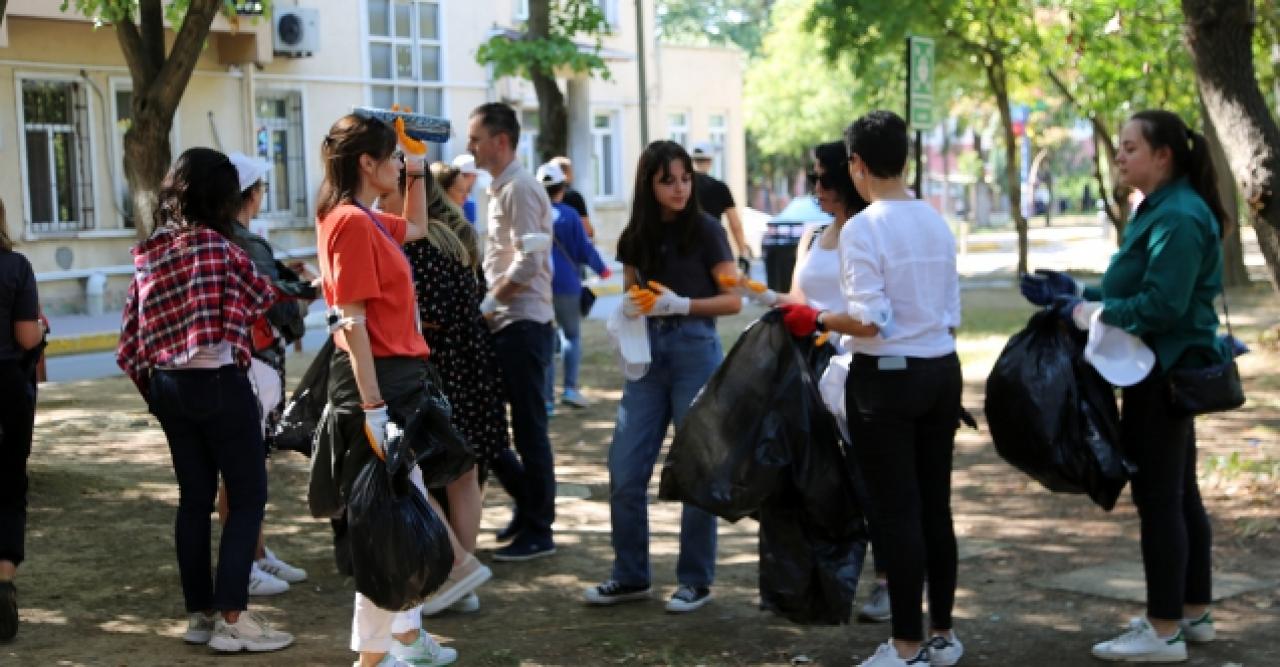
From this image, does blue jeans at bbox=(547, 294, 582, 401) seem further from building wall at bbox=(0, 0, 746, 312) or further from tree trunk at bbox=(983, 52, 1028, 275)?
tree trunk at bbox=(983, 52, 1028, 275)

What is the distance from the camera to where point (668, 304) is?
19.4 feet

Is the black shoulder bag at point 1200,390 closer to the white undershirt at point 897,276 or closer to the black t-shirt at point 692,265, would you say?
the white undershirt at point 897,276

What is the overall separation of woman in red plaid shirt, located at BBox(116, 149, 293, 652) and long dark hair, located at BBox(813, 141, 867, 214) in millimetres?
1984

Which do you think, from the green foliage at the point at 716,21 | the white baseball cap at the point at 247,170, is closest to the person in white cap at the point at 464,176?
the white baseball cap at the point at 247,170

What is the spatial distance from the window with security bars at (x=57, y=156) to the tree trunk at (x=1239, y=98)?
1726 cm

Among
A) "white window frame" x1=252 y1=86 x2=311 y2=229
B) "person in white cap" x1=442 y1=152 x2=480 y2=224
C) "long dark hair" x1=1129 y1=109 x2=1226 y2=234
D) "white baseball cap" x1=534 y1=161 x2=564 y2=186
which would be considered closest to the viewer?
"long dark hair" x1=1129 y1=109 x2=1226 y2=234

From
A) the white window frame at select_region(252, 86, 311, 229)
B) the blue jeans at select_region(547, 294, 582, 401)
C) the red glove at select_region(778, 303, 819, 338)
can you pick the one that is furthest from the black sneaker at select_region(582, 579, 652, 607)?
Result: the white window frame at select_region(252, 86, 311, 229)

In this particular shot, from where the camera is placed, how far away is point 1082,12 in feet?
64.9

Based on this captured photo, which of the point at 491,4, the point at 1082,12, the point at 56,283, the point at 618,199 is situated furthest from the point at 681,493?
the point at 618,199

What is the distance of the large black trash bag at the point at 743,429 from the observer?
529 cm

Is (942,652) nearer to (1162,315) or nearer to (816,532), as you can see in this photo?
(816,532)

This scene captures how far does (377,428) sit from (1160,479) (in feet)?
8.27

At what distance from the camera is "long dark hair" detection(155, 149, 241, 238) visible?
5277 millimetres

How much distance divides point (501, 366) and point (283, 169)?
754 inches
